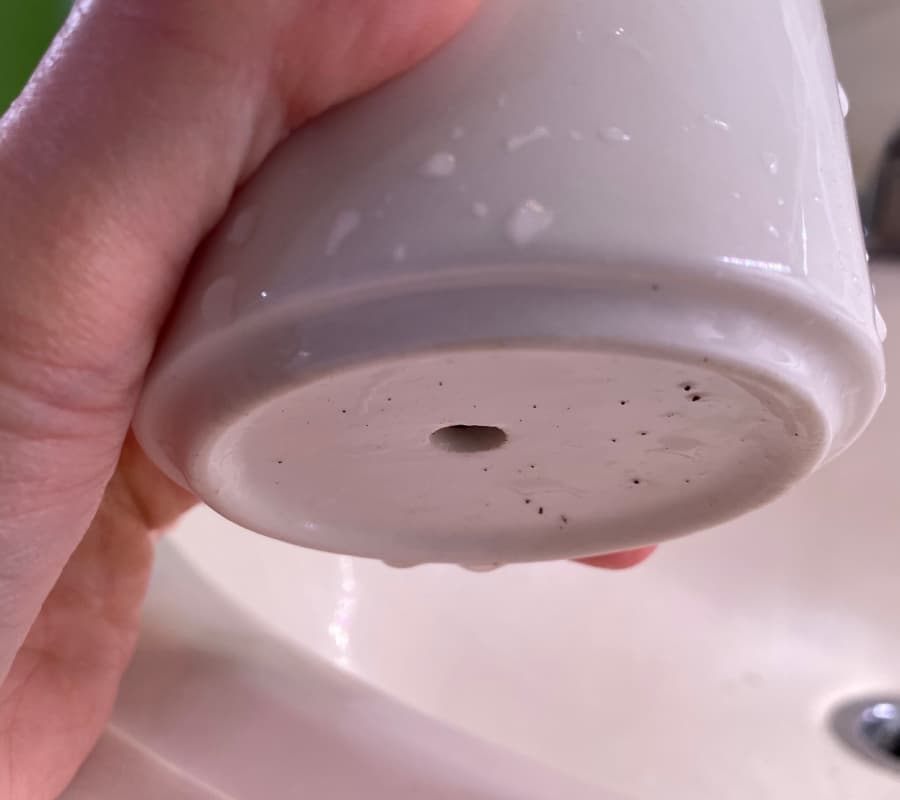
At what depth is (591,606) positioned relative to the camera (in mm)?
484

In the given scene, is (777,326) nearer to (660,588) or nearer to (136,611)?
(136,611)

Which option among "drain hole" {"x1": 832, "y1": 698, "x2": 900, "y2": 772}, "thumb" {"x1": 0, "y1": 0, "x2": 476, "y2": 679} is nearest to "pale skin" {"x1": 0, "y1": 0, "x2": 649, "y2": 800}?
"thumb" {"x1": 0, "y1": 0, "x2": 476, "y2": 679}

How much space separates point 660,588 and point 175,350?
0.39 m

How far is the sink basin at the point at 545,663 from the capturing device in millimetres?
275

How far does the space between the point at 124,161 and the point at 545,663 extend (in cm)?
33

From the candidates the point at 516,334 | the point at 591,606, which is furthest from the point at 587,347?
the point at 591,606

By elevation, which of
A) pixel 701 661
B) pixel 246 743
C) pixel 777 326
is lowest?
pixel 701 661

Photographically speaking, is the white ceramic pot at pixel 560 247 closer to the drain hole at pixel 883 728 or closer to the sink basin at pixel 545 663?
the sink basin at pixel 545 663

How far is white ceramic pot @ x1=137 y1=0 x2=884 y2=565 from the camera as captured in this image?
141 mm

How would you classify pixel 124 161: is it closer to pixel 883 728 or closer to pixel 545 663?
pixel 545 663

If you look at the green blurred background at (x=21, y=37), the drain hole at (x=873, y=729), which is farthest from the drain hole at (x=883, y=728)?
the green blurred background at (x=21, y=37)

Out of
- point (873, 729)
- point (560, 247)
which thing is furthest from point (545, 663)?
point (560, 247)

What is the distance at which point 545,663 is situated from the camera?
1.42 feet

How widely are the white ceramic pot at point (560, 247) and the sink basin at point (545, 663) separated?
13 cm
